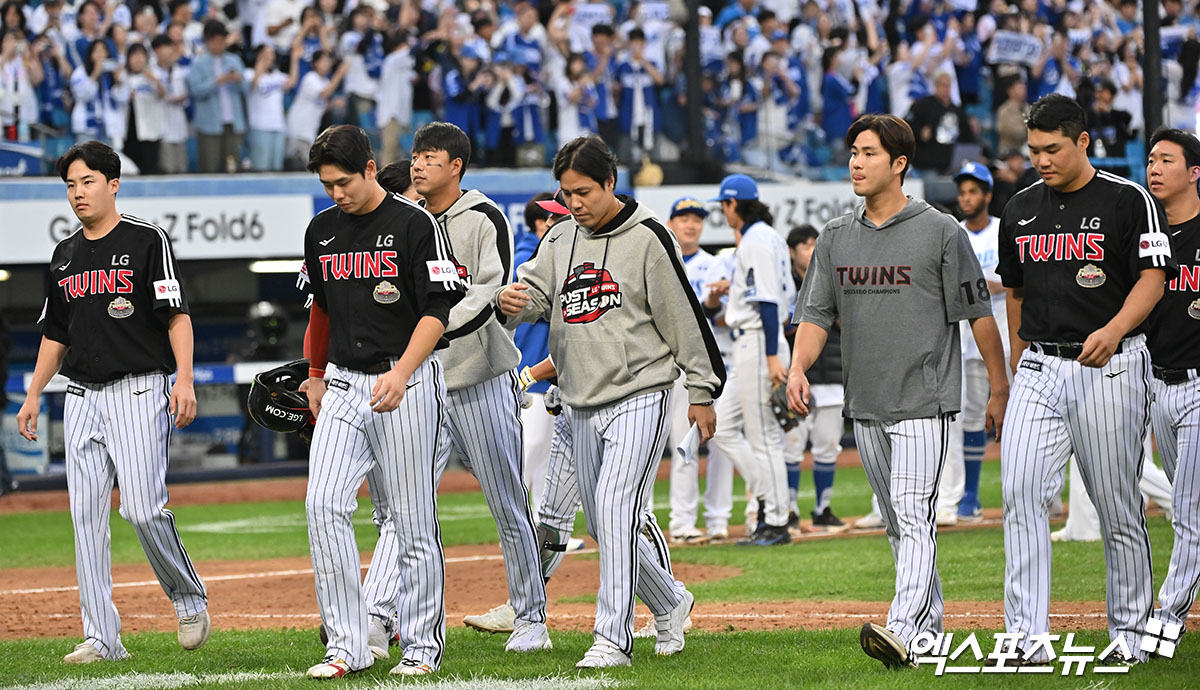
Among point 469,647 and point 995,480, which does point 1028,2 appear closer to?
point 995,480

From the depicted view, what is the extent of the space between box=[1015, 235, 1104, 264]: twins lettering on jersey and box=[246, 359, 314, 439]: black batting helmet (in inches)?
127

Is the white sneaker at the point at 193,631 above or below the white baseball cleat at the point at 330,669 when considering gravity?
below

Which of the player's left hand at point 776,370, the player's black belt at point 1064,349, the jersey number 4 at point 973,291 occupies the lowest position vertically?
the player's left hand at point 776,370

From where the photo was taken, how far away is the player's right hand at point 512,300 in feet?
19.7

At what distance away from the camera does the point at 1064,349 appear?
18.4 feet

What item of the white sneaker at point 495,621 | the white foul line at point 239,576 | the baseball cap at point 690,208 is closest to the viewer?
the white sneaker at point 495,621

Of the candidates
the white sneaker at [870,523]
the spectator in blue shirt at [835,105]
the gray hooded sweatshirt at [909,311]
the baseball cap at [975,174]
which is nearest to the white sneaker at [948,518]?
the white sneaker at [870,523]

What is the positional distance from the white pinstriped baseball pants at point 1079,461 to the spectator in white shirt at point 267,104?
543 inches

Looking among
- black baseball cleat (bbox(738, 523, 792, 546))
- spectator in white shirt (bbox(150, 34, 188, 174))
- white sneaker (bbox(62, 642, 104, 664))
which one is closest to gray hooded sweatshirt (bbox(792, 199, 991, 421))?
white sneaker (bbox(62, 642, 104, 664))

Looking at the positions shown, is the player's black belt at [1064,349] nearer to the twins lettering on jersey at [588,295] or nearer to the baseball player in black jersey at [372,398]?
the twins lettering on jersey at [588,295]

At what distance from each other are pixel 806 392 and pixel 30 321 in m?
17.0

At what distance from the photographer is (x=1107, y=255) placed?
18.2 ft

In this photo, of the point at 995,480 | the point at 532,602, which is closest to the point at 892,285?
the point at 532,602

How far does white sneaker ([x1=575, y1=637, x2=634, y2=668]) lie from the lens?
5.74 metres
